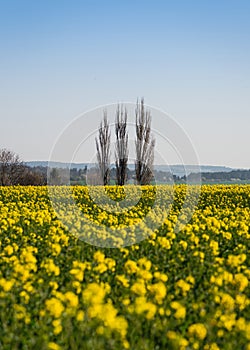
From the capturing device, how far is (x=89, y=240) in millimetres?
9305

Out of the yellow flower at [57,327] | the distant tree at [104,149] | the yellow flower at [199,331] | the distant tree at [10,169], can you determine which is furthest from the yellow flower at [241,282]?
the distant tree at [10,169]

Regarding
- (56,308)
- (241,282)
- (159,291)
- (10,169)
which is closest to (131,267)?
(159,291)

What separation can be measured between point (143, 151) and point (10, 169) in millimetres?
23892

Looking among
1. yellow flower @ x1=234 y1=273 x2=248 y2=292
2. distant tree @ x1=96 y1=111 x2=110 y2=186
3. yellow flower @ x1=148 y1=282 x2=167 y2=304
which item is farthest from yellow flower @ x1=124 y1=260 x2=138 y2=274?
distant tree @ x1=96 y1=111 x2=110 y2=186

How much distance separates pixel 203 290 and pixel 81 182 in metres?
17.5

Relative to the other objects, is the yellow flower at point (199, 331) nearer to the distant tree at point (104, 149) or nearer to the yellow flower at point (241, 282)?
the yellow flower at point (241, 282)

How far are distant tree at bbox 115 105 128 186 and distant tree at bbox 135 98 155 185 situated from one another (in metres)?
0.61

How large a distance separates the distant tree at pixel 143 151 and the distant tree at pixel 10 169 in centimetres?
1966

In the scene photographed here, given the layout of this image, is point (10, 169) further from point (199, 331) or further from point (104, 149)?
point (199, 331)

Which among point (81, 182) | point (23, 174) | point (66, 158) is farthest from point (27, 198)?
point (23, 174)

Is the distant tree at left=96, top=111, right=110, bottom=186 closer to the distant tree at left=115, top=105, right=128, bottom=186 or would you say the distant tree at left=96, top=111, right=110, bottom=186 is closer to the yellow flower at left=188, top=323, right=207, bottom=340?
the distant tree at left=115, top=105, right=128, bottom=186

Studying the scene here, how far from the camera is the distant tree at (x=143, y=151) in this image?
28.2 metres

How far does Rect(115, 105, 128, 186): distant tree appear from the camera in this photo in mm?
27578

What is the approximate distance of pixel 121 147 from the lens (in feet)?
91.7
